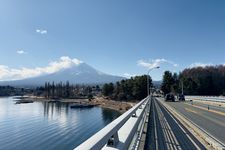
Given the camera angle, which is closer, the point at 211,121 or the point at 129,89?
the point at 211,121

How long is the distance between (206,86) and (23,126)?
78.1 m

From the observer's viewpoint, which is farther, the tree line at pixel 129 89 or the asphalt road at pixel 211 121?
the tree line at pixel 129 89

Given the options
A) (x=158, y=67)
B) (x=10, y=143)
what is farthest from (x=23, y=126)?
(x=158, y=67)

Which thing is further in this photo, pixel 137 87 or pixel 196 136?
pixel 137 87

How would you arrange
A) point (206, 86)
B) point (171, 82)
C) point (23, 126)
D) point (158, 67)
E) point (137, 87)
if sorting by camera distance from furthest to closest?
point (171, 82), point (137, 87), point (206, 86), point (23, 126), point (158, 67)

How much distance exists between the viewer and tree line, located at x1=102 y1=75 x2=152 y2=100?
125 meters

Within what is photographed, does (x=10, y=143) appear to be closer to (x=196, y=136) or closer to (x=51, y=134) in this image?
(x=51, y=134)

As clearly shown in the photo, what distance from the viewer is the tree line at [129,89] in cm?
12525

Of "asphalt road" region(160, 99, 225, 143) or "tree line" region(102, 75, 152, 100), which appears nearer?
"asphalt road" region(160, 99, 225, 143)

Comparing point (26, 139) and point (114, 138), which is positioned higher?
point (114, 138)

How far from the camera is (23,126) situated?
69.2 meters

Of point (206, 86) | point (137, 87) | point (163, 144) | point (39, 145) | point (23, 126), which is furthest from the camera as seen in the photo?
point (137, 87)

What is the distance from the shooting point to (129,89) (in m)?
142

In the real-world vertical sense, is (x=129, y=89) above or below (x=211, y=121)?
above
